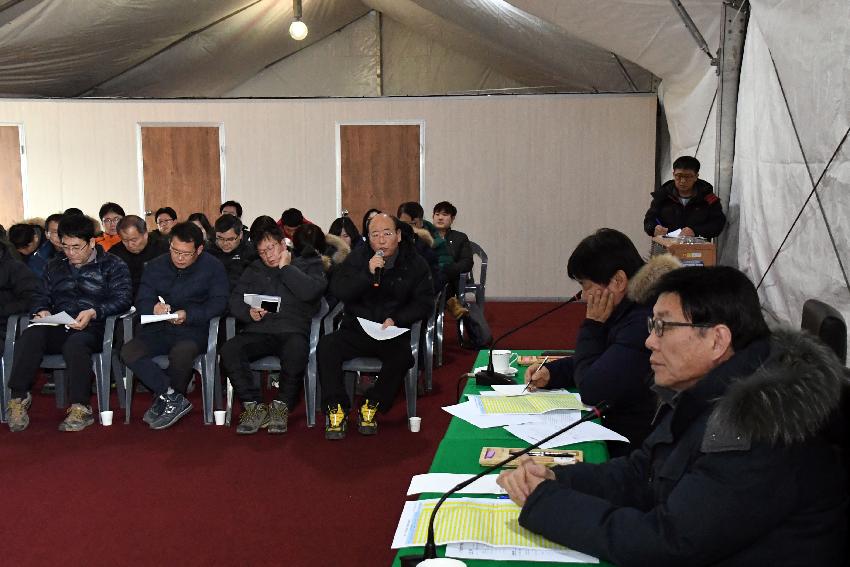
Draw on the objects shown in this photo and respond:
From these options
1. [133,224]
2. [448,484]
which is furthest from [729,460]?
[133,224]

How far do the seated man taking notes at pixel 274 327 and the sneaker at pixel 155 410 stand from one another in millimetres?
365

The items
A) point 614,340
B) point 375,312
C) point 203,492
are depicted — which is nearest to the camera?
point 614,340

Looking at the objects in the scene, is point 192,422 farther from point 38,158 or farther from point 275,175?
point 38,158

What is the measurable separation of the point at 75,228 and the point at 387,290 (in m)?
1.71

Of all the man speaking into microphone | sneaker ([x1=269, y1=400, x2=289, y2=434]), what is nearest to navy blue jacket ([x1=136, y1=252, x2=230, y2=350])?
sneaker ([x1=269, y1=400, x2=289, y2=434])

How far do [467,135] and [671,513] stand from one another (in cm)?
812

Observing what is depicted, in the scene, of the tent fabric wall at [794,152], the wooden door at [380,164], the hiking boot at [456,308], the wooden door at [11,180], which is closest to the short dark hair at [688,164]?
the tent fabric wall at [794,152]

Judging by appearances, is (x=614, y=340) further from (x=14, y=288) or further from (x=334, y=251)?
(x=14, y=288)

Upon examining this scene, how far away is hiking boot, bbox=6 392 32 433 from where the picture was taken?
14.4ft

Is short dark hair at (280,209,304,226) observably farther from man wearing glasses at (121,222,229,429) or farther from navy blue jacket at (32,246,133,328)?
navy blue jacket at (32,246,133,328)

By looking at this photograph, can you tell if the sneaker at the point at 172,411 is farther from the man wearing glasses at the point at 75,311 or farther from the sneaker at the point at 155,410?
the man wearing glasses at the point at 75,311

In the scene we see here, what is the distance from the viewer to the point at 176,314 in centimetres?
445

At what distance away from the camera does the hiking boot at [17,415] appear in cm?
439

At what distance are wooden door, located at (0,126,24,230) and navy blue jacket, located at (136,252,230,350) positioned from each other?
5787 millimetres
